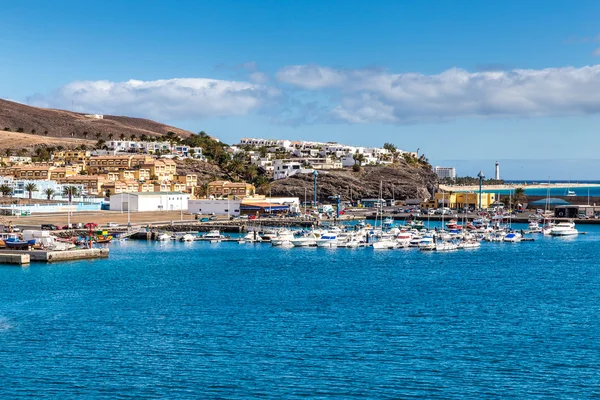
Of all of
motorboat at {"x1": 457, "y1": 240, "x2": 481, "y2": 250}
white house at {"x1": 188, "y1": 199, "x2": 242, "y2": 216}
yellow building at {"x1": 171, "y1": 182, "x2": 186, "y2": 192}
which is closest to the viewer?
motorboat at {"x1": 457, "y1": 240, "x2": 481, "y2": 250}

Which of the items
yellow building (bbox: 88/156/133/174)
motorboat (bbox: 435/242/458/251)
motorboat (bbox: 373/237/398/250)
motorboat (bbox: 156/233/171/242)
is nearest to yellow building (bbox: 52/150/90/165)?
yellow building (bbox: 88/156/133/174)

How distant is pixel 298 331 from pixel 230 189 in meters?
103

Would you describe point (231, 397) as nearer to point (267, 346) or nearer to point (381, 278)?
point (267, 346)

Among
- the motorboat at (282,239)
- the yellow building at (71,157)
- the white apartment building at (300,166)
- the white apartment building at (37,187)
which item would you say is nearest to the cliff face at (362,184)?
the white apartment building at (300,166)

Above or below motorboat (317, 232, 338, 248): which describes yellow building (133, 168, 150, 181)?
above

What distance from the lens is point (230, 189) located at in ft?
456

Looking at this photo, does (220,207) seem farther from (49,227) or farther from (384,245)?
(384,245)

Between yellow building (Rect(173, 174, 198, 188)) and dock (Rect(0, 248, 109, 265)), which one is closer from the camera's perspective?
dock (Rect(0, 248, 109, 265))

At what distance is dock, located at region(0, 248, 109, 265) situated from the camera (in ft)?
204

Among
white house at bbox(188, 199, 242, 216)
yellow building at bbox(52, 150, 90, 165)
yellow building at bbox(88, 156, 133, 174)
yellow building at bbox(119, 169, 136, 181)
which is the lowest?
white house at bbox(188, 199, 242, 216)

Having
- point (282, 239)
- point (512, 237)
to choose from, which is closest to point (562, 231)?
point (512, 237)

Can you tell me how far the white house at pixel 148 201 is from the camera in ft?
376

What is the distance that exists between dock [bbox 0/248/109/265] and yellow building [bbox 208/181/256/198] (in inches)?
2716

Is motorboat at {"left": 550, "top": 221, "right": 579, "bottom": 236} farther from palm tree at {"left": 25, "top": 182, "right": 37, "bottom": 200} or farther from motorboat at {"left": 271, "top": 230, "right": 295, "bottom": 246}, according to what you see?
palm tree at {"left": 25, "top": 182, "right": 37, "bottom": 200}
